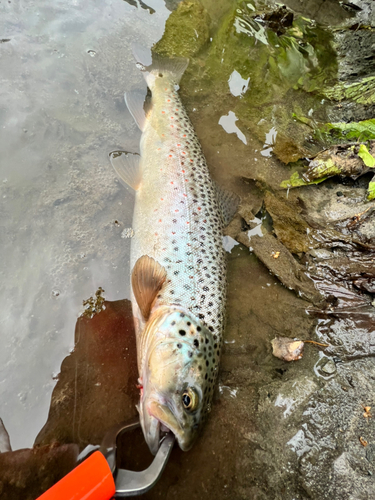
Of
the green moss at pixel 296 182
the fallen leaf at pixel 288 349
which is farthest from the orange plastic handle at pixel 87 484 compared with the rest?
the green moss at pixel 296 182

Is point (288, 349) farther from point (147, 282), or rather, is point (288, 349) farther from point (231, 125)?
point (231, 125)

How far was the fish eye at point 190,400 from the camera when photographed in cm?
219

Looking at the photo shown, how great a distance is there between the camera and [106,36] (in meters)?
4.47

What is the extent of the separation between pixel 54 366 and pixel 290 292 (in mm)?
2309

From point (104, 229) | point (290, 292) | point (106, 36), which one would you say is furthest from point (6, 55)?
point (290, 292)

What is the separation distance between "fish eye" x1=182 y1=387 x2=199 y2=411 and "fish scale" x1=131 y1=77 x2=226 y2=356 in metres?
0.57

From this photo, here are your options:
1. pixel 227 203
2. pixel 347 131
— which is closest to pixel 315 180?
pixel 347 131

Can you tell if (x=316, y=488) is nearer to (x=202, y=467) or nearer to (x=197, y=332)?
(x=202, y=467)

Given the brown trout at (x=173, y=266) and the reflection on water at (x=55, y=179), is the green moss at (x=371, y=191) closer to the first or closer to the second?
the brown trout at (x=173, y=266)

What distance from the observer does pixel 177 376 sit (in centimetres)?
225

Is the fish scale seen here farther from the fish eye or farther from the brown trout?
the fish eye

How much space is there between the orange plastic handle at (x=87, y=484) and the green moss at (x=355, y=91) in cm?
527

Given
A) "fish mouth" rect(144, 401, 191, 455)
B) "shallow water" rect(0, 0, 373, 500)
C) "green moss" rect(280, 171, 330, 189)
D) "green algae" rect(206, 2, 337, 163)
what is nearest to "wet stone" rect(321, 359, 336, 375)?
"shallow water" rect(0, 0, 373, 500)

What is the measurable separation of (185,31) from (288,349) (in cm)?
503
